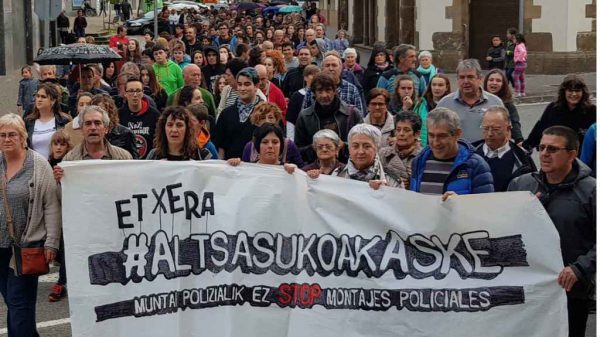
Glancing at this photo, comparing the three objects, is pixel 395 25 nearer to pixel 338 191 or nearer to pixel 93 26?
pixel 93 26

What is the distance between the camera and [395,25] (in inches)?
1565

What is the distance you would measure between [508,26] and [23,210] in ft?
84.3

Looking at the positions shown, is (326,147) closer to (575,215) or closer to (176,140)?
(176,140)

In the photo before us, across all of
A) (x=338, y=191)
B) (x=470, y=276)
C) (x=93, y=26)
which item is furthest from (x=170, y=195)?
(x=93, y=26)

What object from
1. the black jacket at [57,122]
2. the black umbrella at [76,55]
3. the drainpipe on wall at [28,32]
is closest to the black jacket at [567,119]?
the black jacket at [57,122]

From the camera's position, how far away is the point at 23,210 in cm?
764

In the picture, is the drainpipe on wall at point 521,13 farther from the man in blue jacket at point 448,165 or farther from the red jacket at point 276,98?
the man in blue jacket at point 448,165

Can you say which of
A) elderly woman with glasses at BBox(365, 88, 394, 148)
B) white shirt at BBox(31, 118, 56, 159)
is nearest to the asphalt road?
white shirt at BBox(31, 118, 56, 159)

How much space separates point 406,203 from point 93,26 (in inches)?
2135

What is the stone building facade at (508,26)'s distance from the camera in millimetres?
30859

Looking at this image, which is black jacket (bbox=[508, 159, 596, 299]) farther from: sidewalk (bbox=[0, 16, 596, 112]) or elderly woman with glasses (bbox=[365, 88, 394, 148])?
sidewalk (bbox=[0, 16, 596, 112])

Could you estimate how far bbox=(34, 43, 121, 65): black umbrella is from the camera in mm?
16156

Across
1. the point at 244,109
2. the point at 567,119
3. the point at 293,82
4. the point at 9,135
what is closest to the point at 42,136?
the point at 244,109

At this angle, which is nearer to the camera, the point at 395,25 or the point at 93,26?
the point at 395,25
